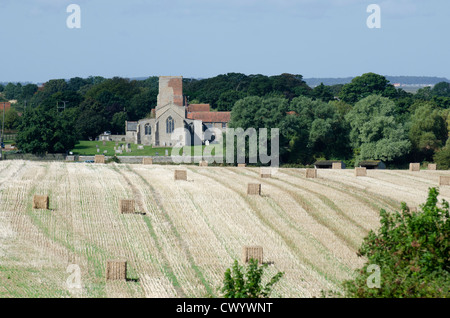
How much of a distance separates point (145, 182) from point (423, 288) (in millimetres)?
28191

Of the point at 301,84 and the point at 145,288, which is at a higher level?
the point at 301,84

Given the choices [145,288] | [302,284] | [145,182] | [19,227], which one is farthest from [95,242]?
[145,182]

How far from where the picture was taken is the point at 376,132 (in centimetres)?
8562

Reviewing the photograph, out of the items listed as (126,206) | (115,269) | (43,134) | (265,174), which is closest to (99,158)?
(265,174)

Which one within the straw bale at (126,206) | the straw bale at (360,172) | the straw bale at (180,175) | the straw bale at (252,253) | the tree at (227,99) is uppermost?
the tree at (227,99)

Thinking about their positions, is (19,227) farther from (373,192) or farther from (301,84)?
(301,84)

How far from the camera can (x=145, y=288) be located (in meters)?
25.7

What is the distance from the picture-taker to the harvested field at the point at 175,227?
26.9 m

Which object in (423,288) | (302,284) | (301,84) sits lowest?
(302,284)

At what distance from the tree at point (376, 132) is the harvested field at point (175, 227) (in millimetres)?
31385

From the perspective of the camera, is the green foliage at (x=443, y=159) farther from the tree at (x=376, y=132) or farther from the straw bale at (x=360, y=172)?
the straw bale at (x=360, y=172)

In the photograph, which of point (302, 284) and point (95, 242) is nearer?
point (302, 284)

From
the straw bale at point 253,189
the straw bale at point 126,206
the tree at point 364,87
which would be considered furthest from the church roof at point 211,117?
the straw bale at point 126,206

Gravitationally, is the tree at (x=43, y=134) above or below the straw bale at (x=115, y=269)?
above
